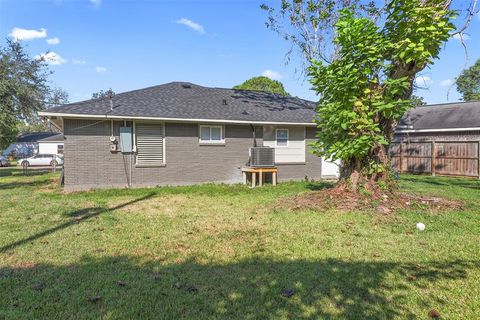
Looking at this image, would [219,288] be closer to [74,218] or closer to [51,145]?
[74,218]

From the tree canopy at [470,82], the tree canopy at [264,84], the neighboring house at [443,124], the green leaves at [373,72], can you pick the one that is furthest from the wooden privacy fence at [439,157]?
the tree canopy at [470,82]

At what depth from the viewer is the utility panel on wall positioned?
11500 mm

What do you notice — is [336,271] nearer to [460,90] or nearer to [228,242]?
[228,242]

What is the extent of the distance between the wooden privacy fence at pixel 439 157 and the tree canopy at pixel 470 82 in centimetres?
3312

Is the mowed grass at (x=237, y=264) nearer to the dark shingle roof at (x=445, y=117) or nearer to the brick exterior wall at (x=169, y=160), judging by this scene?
the brick exterior wall at (x=169, y=160)

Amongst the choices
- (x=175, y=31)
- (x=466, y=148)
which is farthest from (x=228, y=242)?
(x=466, y=148)

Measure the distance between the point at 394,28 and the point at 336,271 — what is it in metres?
6.19

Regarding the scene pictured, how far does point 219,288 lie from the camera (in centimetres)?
343

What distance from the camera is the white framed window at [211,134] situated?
12.7m

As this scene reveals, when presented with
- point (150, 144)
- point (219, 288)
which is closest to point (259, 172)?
point (150, 144)

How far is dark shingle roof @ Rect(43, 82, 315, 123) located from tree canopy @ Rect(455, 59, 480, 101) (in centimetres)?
3967

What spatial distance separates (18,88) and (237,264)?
62.5ft

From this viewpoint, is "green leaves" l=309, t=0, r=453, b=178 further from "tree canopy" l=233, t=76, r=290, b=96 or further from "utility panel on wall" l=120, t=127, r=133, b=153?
"tree canopy" l=233, t=76, r=290, b=96

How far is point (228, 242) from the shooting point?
201 inches
